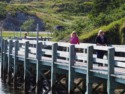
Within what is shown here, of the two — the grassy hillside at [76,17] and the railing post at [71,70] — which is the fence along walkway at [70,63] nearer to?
the railing post at [71,70]

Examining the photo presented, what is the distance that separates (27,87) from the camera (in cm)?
2702

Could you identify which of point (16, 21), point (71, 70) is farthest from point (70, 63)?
point (16, 21)

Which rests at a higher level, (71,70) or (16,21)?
(16,21)

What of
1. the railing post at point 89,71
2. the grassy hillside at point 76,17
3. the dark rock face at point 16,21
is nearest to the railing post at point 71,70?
the railing post at point 89,71

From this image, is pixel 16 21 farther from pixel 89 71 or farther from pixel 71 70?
pixel 89 71

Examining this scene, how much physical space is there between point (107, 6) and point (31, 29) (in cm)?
5230

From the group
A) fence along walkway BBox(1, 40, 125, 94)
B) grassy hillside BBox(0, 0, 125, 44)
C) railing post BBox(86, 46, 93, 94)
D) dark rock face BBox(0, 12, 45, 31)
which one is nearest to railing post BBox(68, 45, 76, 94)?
fence along walkway BBox(1, 40, 125, 94)

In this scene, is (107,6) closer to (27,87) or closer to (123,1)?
(123,1)

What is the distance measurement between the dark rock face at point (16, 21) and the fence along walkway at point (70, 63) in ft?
238

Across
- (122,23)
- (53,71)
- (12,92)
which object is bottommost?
(12,92)

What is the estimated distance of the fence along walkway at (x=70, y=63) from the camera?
17500mm

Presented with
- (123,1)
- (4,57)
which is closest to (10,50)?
(4,57)

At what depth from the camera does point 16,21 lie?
109875 millimetres

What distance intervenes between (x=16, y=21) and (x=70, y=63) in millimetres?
90291
